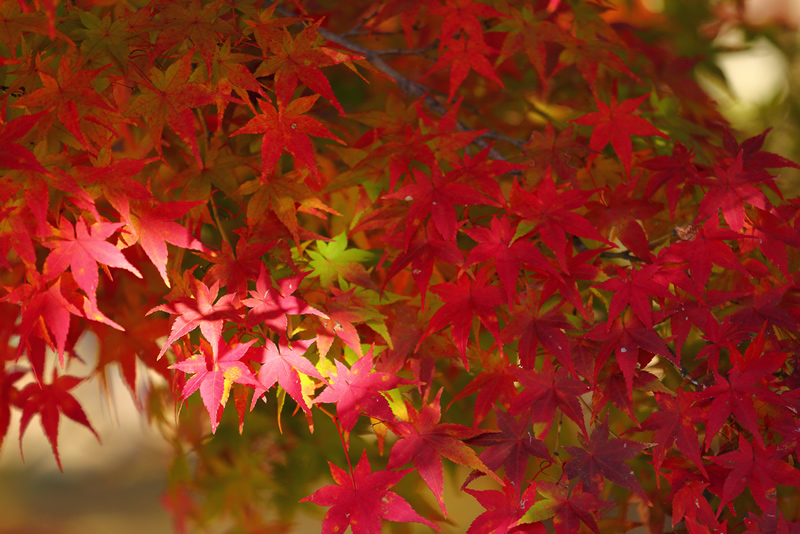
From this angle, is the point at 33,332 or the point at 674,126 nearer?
the point at 33,332

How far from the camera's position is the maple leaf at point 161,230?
0.73 m

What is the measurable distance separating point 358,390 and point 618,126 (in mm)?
526

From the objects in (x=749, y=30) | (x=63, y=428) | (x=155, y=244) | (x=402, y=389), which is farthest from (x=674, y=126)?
(x=63, y=428)

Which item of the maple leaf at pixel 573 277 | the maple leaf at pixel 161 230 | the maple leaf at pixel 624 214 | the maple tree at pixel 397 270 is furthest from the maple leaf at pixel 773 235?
the maple leaf at pixel 161 230

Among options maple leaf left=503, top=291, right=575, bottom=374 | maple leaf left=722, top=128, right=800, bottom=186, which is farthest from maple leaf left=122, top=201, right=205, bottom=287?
maple leaf left=722, top=128, right=800, bottom=186

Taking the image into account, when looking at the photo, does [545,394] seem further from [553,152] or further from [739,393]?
[553,152]

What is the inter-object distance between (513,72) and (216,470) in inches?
48.8

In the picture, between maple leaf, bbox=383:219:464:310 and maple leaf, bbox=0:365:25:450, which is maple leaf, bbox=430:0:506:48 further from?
maple leaf, bbox=0:365:25:450

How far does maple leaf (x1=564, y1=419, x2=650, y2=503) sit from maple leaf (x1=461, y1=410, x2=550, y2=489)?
0.04 metres

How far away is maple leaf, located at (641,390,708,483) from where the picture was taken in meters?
0.74

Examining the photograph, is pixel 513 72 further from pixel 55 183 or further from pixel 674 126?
pixel 55 183

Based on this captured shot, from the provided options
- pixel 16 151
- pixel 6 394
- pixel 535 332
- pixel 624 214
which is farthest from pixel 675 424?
pixel 6 394

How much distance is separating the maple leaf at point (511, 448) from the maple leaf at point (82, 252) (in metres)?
0.44

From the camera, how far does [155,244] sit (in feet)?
2.40
